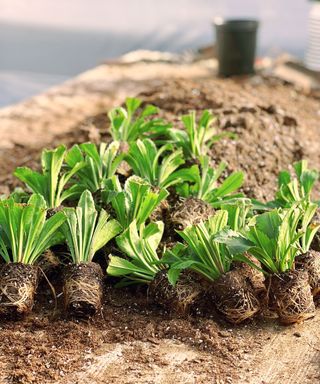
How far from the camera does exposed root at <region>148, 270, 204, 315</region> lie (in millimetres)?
2951

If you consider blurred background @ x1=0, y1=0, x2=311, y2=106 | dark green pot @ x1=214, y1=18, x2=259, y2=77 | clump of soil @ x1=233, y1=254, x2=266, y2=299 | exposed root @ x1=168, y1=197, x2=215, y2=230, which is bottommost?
blurred background @ x1=0, y1=0, x2=311, y2=106

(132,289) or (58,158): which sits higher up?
(58,158)

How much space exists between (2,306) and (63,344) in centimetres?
29

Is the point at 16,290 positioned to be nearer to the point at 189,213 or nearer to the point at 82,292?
the point at 82,292

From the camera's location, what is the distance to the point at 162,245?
10.9 feet

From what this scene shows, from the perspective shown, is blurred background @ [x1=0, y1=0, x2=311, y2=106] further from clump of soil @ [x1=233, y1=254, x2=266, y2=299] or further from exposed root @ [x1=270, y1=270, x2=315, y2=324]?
exposed root @ [x1=270, y1=270, x2=315, y2=324]

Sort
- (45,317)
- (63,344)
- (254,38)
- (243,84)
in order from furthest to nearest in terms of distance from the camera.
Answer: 1. (254,38)
2. (243,84)
3. (45,317)
4. (63,344)

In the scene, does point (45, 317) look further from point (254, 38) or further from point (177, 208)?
point (254, 38)

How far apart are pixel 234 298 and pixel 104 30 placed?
24.8 ft

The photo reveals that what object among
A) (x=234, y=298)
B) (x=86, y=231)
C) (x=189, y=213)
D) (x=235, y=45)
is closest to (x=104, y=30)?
(x=235, y=45)

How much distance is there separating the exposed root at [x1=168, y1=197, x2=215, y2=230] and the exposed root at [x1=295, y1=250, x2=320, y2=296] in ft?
1.50

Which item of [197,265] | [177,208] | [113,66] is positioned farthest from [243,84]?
[197,265]

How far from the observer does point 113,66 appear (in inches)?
305

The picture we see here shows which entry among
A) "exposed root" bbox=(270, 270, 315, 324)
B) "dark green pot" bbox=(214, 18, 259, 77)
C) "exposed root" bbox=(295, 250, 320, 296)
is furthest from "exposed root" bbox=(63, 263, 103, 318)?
"dark green pot" bbox=(214, 18, 259, 77)
